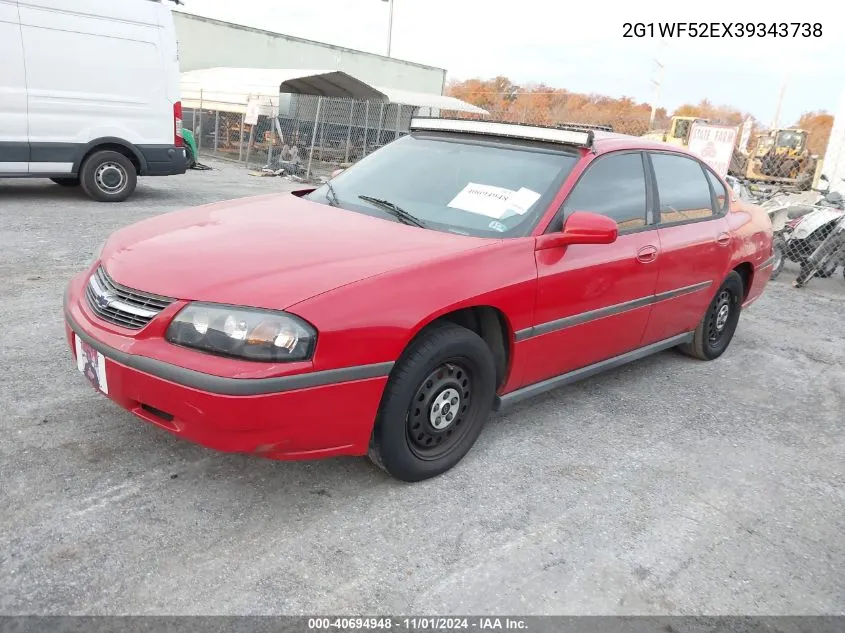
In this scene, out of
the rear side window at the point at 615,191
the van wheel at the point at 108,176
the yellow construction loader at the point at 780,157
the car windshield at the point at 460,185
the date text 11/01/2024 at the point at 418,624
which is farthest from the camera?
the yellow construction loader at the point at 780,157

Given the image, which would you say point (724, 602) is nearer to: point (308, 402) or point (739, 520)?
point (739, 520)

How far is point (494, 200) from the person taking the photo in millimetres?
3363

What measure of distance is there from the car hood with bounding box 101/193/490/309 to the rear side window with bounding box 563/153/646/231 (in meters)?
0.73

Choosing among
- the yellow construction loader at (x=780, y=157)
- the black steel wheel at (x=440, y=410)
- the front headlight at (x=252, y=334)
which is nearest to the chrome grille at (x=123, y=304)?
the front headlight at (x=252, y=334)

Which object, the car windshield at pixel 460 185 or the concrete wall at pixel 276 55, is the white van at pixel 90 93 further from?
the concrete wall at pixel 276 55

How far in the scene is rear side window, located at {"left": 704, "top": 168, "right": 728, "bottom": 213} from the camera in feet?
15.3

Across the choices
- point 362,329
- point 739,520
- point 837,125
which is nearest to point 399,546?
point 362,329

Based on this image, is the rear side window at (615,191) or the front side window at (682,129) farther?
the front side window at (682,129)

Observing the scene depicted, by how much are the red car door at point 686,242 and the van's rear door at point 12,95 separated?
7544mm

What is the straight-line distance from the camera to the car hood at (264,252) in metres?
2.52

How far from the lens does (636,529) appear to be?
2832mm

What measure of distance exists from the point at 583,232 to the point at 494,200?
47 cm

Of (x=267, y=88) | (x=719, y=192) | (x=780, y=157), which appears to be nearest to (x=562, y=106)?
(x=780, y=157)

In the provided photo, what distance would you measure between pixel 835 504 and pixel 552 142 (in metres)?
2.21
